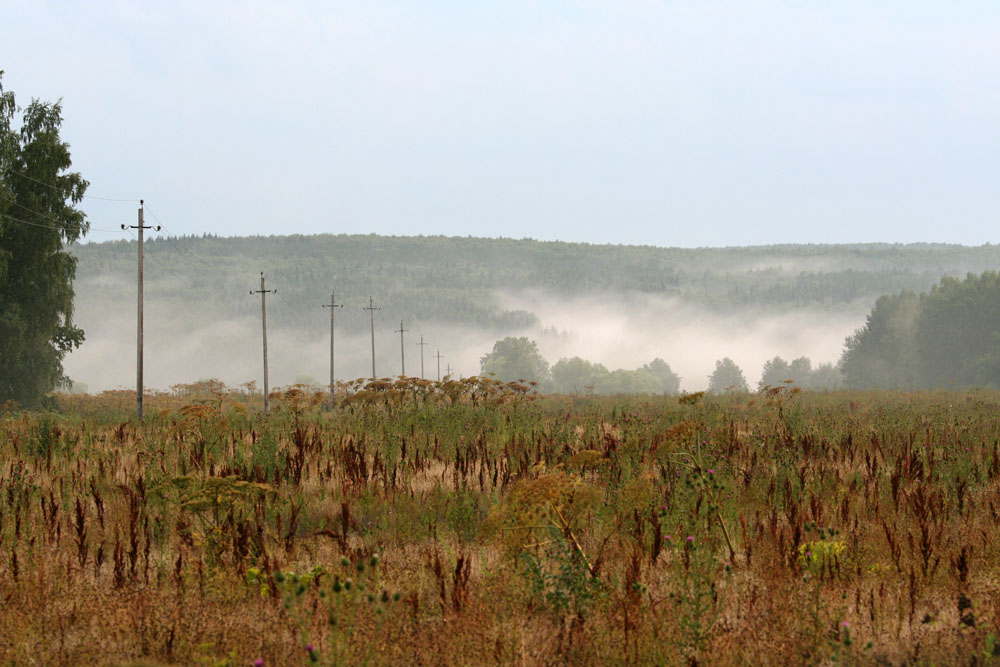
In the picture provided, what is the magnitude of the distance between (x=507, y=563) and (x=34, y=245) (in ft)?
92.9

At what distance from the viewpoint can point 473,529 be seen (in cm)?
632

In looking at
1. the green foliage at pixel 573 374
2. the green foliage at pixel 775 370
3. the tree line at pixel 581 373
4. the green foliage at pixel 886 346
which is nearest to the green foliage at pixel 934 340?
the green foliage at pixel 886 346

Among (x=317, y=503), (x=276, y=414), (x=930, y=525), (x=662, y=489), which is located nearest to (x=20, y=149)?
(x=276, y=414)

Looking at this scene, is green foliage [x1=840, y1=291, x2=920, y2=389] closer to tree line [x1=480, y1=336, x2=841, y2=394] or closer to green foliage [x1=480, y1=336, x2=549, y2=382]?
tree line [x1=480, y1=336, x2=841, y2=394]

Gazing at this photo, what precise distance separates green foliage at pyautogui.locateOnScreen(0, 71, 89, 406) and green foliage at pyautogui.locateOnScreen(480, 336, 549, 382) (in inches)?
3481

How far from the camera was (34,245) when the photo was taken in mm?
27859

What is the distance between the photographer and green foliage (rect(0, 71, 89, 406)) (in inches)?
1078

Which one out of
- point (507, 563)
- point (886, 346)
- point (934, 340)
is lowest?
point (886, 346)

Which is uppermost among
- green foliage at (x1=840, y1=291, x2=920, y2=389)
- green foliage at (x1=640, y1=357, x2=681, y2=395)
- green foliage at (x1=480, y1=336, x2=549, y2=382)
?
green foliage at (x1=840, y1=291, x2=920, y2=389)

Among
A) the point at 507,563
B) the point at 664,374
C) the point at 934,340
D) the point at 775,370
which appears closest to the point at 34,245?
the point at 507,563

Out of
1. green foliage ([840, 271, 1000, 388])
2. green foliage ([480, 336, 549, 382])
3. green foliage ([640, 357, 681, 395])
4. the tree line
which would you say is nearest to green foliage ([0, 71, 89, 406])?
green foliage ([840, 271, 1000, 388])

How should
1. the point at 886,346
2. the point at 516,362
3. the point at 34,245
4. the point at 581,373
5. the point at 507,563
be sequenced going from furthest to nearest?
the point at 581,373
the point at 516,362
the point at 886,346
the point at 34,245
the point at 507,563

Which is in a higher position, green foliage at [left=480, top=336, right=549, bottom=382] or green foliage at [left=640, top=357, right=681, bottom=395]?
green foliage at [left=480, top=336, right=549, bottom=382]

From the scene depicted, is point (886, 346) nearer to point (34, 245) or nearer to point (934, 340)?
point (934, 340)
